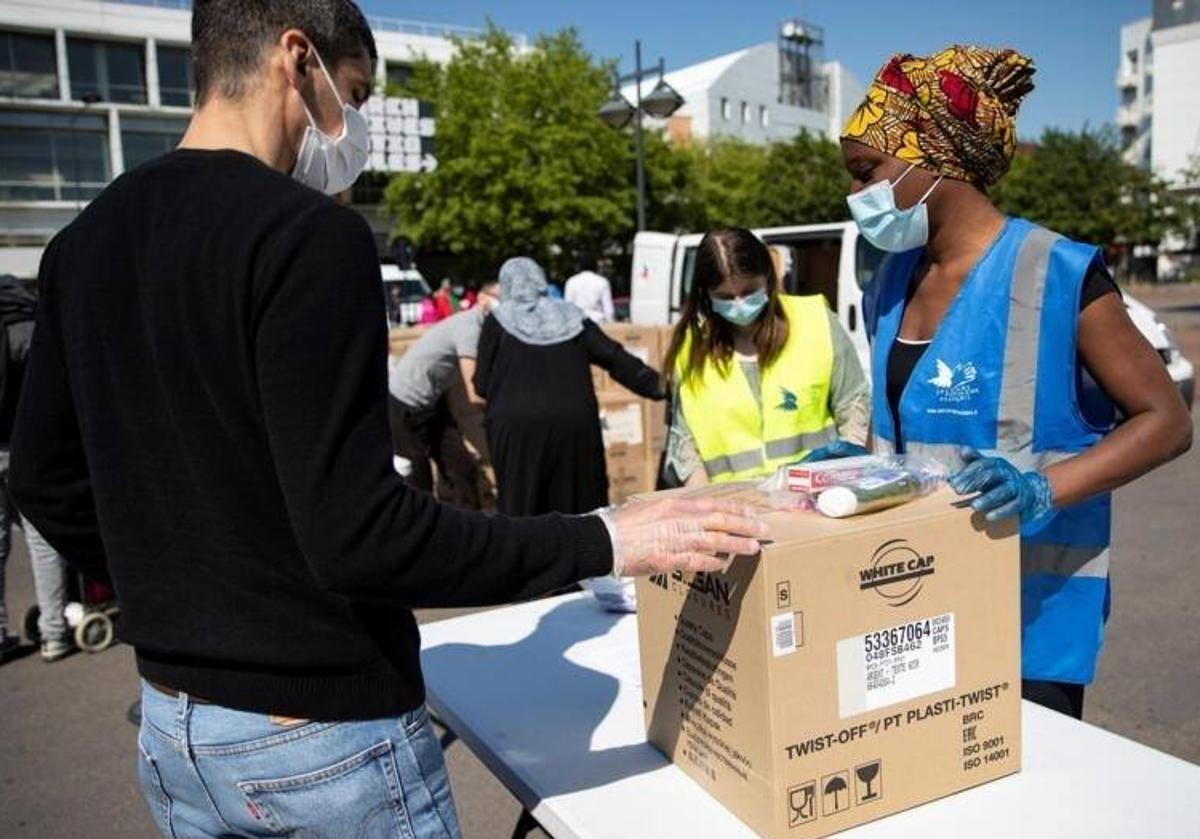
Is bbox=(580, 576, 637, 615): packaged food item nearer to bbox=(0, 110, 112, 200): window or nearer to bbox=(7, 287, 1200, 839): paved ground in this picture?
bbox=(7, 287, 1200, 839): paved ground

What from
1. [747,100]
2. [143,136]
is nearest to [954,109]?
[143,136]

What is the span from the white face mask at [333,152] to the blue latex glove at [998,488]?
3.26 ft

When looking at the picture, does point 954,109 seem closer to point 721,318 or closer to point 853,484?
point 853,484

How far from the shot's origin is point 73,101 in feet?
118

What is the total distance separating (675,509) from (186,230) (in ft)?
2.22

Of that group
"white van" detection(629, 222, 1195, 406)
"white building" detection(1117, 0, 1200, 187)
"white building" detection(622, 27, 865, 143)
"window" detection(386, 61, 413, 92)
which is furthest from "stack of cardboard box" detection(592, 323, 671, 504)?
"white building" detection(1117, 0, 1200, 187)

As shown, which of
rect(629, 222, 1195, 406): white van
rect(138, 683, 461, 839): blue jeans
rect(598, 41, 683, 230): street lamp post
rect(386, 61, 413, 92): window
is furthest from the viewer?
rect(386, 61, 413, 92): window

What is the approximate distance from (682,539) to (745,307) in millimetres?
1850

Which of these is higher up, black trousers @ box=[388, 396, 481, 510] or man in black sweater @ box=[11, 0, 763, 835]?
man in black sweater @ box=[11, 0, 763, 835]

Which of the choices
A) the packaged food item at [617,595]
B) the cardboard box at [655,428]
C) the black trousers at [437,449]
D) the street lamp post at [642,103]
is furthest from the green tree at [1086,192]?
the packaged food item at [617,595]

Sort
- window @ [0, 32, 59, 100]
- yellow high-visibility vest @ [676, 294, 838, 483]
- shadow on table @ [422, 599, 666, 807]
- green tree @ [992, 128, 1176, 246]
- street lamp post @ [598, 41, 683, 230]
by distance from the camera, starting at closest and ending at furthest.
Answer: shadow on table @ [422, 599, 666, 807], yellow high-visibility vest @ [676, 294, 838, 483], street lamp post @ [598, 41, 683, 230], green tree @ [992, 128, 1176, 246], window @ [0, 32, 59, 100]

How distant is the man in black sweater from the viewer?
3.36ft

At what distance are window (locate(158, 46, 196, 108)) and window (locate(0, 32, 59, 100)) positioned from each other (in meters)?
3.63

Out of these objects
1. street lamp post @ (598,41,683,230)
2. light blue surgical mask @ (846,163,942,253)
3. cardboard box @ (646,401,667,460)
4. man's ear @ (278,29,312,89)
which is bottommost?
cardboard box @ (646,401,667,460)
